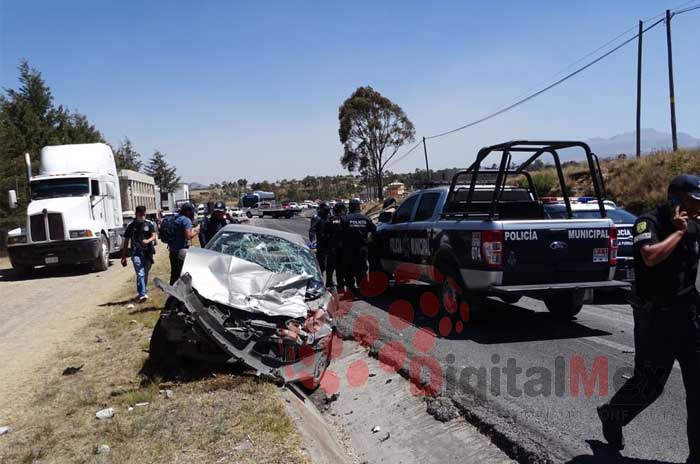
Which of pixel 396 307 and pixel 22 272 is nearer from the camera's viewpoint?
pixel 396 307

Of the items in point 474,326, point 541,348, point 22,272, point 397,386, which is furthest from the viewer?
point 22,272

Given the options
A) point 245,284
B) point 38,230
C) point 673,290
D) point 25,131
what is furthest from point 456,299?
point 25,131

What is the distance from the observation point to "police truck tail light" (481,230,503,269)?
22.9 feet

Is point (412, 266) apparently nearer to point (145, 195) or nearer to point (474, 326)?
point (474, 326)

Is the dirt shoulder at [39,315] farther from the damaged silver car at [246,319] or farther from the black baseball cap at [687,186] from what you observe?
the black baseball cap at [687,186]

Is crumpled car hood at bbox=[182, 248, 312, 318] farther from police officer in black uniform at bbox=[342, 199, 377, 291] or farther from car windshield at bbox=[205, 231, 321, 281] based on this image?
police officer in black uniform at bbox=[342, 199, 377, 291]

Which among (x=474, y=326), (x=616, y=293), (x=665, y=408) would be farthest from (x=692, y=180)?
(x=616, y=293)

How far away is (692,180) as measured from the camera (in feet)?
11.7

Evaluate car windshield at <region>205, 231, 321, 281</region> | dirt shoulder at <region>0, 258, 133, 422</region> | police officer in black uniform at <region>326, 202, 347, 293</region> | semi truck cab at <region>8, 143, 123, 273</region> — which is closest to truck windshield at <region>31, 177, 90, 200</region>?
semi truck cab at <region>8, 143, 123, 273</region>

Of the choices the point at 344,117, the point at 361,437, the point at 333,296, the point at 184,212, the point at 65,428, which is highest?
the point at 344,117

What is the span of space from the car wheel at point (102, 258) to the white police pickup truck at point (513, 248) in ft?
39.6

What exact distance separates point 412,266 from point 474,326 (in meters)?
1.73

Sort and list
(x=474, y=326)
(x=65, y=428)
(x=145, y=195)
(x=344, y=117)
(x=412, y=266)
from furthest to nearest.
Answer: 1. (x=344, y=117)
2. (x=145, y=195)
3. (x=412, y=266)
4. (x=474, y=326)
5. (x=65, y=428)

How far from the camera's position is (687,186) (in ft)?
11.7
